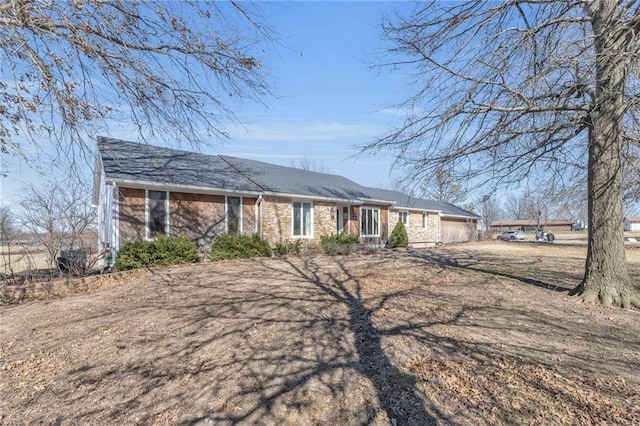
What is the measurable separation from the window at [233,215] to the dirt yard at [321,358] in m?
6.79

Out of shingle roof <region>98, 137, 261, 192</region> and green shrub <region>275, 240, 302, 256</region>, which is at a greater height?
shingle roof <region>98, 137, 261, 192</region>

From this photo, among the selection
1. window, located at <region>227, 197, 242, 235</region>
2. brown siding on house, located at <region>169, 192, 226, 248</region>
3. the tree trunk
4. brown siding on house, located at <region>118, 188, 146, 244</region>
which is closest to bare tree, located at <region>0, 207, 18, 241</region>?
brown siding on house, located at <region>118, 188, 146, 244</region>

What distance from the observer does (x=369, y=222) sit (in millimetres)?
20891

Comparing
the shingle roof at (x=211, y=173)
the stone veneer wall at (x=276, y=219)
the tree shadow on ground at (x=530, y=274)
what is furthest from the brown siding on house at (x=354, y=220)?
the tree shadow on ground at (x=530, y=274)

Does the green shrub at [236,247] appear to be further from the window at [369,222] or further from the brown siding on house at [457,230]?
the brown siding on house at [457,230]

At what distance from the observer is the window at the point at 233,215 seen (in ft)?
45.9

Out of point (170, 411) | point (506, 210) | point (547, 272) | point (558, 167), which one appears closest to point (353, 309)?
point (170, 411)

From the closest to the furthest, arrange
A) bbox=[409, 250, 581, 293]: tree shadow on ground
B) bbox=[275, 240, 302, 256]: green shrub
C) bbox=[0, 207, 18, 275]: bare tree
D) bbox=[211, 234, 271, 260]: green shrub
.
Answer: bbox=[409, 250, 581, 293]: tree shadow on ground < bbox=[0, 207, 18, 275]: bare tree < bbox=[211, 234, 271, 260]: green shrub < bbox=[275, 240, 302, 256]: green shrub

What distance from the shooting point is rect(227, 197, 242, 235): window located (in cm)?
1399

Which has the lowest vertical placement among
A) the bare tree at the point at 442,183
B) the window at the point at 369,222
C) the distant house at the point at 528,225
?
the distant house at the point at 528,225

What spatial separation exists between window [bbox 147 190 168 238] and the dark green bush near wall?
1.14 m

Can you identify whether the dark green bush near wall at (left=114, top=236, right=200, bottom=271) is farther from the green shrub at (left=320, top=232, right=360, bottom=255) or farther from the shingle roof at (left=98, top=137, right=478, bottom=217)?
the green shrub at (left=320, top=232, right=360, bottom=255)

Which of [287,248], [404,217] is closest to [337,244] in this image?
[287,248]

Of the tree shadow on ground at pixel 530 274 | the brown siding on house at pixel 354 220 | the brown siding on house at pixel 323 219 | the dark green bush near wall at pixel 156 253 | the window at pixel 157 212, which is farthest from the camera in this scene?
the brown siding on house at pixel 354 220
